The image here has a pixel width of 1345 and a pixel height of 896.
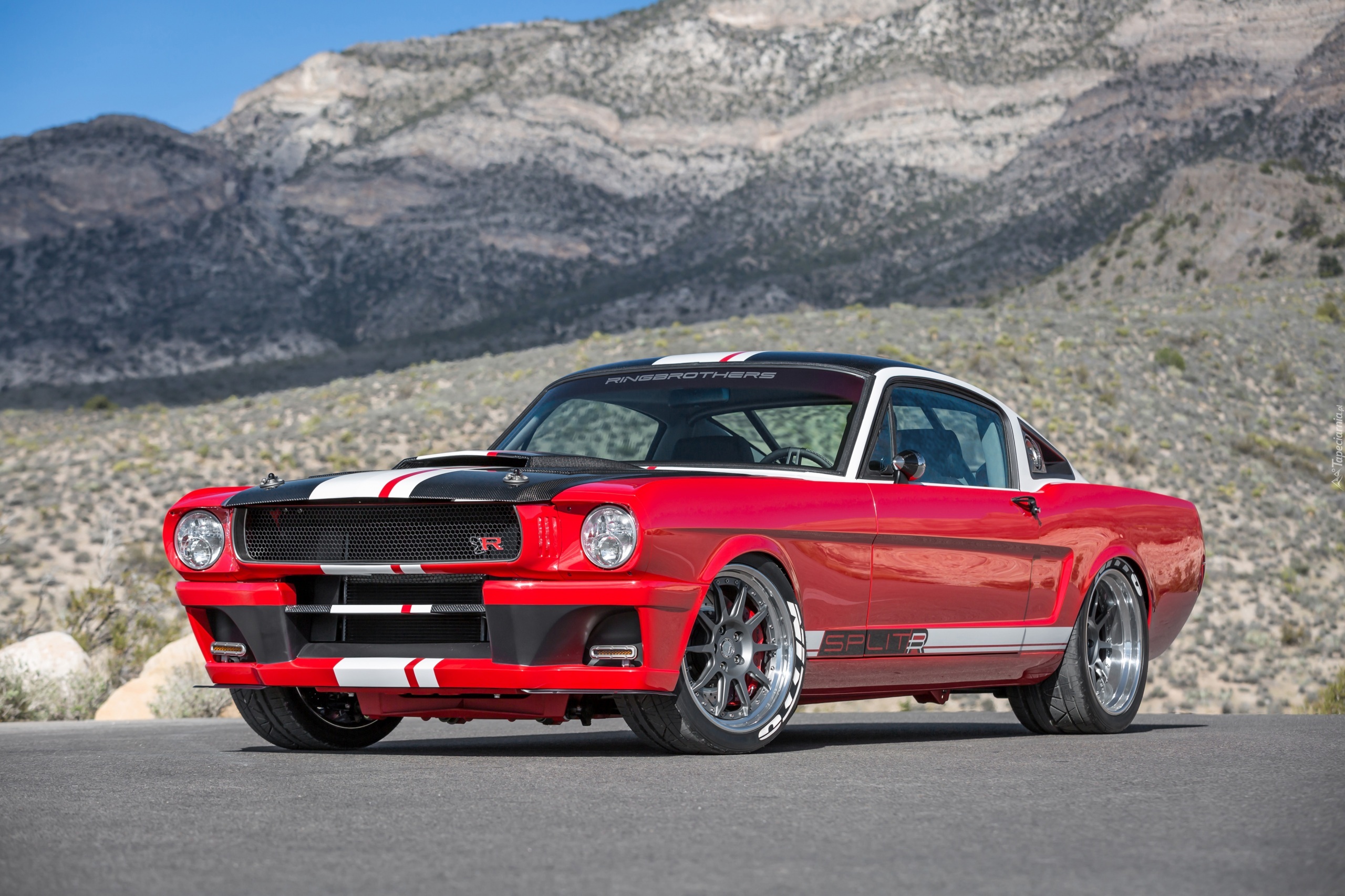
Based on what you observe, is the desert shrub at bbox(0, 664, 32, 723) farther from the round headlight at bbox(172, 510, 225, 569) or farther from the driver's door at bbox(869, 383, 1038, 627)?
the driver's door at bbox(869, 383, 1038, 627)

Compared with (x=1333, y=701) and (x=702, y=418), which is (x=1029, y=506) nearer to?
(x=702, y=418)

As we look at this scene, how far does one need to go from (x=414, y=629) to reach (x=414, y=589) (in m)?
0.15

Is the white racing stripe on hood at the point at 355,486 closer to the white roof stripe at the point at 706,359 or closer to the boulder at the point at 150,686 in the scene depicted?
the white roof stripe at the point at 706,359

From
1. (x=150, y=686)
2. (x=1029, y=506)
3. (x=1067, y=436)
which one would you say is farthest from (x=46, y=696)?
(x=1067, y=436)

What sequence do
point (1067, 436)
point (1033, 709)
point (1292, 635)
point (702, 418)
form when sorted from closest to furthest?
point (702, 418) → point (1033, 709) → point (1292, 635) → point (1067, 436)

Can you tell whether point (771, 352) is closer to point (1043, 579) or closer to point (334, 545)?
point (1043, 579)

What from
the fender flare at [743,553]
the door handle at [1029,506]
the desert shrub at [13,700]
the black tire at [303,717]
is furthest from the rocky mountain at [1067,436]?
the fender flare at [743,553]

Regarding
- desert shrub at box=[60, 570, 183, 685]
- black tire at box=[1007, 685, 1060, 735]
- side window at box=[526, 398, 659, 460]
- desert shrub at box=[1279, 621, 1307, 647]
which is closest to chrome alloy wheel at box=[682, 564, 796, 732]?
side window at box=[526, 398, 659, 460]

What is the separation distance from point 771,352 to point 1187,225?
59613 mm

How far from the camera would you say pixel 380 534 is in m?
5.82

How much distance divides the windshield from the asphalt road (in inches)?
51.4

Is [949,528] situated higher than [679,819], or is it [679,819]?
[949,528]

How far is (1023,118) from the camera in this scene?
87.2 meters

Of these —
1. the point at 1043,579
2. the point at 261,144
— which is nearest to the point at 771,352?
the point at 1043,579
